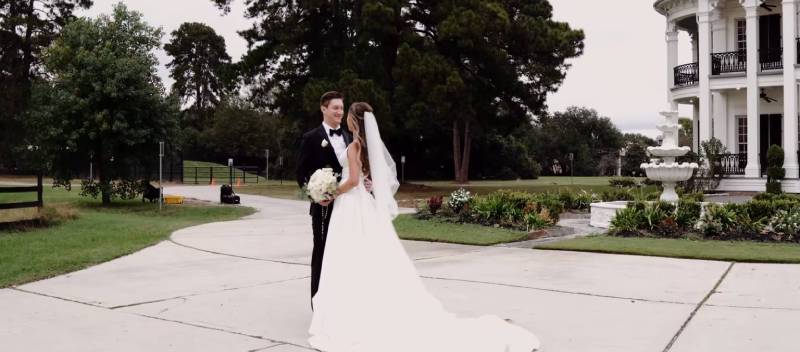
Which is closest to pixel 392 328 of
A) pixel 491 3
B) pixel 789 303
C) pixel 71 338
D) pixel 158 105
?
pixel 71 338

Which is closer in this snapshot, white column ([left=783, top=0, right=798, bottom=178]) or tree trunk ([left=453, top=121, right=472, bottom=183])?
white column ([left=783, top=0, right=798, bottom=178])

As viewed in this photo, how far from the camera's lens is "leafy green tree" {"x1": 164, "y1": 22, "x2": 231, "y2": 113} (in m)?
81.2

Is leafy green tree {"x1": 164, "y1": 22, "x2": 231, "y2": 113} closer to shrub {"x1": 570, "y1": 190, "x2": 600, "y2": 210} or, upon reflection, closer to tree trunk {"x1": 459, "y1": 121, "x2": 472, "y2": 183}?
tree trunk {"x1": 459, "y1": 121, "x2": 472, "y2": 183}

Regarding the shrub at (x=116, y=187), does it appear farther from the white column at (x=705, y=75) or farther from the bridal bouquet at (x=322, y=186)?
the white column at (x=705, y=75)

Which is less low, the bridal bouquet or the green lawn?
the bridal bouquet

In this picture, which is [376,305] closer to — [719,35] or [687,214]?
[687,214]

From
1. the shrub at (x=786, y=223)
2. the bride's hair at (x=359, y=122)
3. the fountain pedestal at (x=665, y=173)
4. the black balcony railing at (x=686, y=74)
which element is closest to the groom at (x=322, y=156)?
the bride's hair at (x=359, y=122)

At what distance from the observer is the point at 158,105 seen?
82.1 feet

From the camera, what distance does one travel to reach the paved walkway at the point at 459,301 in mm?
5910

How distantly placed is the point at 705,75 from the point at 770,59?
2.69 meters

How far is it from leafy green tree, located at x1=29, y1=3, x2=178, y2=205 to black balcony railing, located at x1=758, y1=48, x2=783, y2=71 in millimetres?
22428

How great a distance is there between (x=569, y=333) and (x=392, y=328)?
4.88 ft

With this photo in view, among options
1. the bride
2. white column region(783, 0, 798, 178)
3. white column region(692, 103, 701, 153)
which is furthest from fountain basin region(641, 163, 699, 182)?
white column region(692, 103, 701, 153)

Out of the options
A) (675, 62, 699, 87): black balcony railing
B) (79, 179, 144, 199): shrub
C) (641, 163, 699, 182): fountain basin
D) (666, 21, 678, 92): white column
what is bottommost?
(79, 179, 144, 199): shrub
